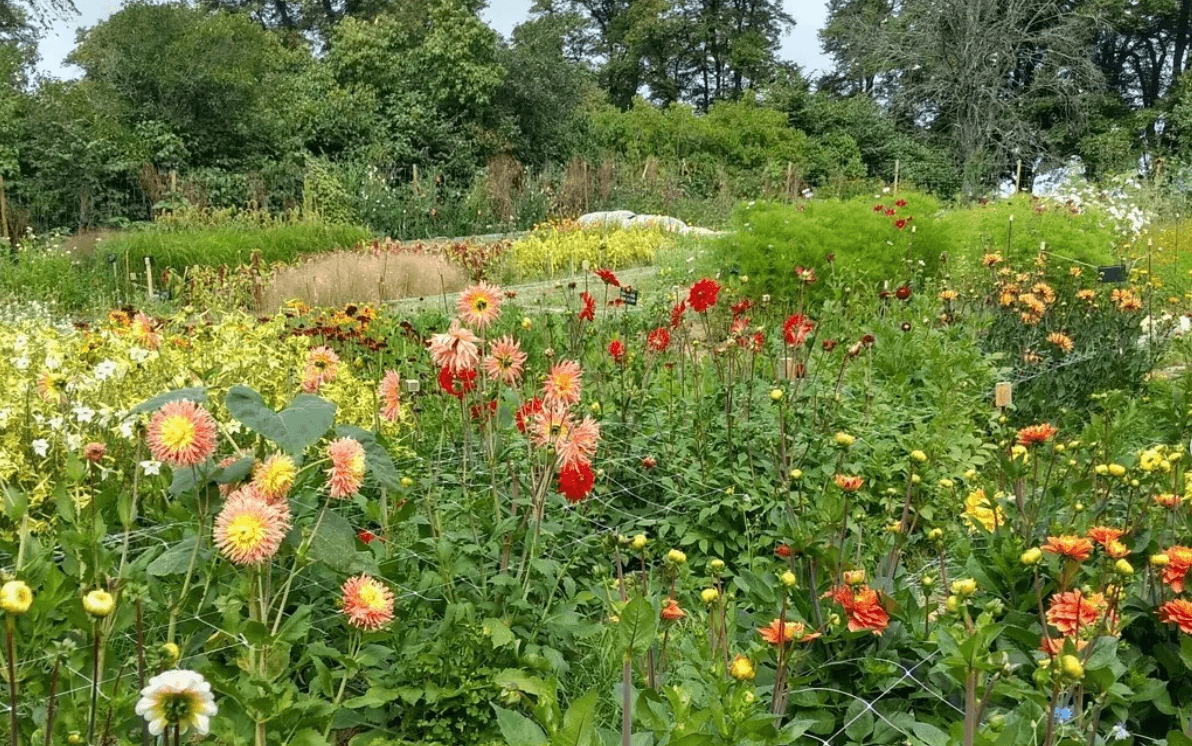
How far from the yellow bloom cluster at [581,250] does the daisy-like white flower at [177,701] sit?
27.3 ft

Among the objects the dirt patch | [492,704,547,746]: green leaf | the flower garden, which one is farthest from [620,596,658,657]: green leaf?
the dirt patch

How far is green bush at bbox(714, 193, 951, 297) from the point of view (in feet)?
19.9

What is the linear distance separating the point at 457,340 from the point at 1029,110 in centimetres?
2604

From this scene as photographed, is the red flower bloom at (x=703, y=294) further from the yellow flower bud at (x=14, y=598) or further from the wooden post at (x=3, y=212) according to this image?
the wooden post at (x=3, y=212)

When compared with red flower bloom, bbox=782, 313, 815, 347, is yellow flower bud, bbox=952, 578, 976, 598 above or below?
below

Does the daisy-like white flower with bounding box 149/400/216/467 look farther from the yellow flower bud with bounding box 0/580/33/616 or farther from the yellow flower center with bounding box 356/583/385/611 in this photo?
the yellow flower bud with bounding box 0/580/33/616

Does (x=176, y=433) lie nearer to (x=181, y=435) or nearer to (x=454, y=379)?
→ (x=181, y=435)

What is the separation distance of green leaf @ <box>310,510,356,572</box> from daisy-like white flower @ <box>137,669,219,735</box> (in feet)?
1.87

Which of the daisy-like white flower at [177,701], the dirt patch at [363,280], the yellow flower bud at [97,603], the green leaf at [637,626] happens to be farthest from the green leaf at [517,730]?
the dirt patch at [363,280]

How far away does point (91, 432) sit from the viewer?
243 cm

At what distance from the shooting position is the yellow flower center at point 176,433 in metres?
1.30

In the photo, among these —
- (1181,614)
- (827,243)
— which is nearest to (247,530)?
(1181,614)

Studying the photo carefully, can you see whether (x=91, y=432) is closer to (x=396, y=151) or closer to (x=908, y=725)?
(x=908, y=725)

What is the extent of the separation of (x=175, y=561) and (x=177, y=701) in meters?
0.61
